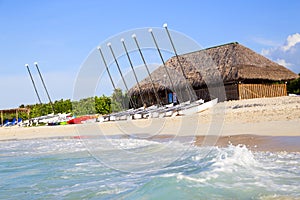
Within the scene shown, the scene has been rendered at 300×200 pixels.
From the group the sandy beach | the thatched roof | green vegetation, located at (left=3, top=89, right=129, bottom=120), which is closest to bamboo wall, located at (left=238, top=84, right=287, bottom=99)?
the thatched roof

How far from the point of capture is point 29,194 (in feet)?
20.6

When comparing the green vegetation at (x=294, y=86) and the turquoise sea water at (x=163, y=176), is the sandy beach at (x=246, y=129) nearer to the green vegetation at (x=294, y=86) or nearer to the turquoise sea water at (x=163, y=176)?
the turquoise sea water at (x=163, y=176)

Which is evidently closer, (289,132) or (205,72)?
(289,132)

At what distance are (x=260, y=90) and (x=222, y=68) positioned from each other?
311cm

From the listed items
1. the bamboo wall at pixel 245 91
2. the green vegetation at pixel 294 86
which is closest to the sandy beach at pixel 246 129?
the bamboo wall at pixel 245 91

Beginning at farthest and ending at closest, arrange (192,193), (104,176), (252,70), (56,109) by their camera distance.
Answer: (56,109) → (252,70) → (104,176) → (192,193)

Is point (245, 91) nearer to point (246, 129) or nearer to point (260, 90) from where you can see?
point (260, 90)

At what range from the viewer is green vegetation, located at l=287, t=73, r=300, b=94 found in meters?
29.5

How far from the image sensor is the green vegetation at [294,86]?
96.9 feet

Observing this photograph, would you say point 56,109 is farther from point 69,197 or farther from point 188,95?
point 69,197

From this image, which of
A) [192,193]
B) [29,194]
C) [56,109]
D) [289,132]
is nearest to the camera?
[192,193]

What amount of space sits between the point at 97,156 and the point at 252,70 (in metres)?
18.8

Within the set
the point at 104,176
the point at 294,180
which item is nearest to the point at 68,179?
the point at 104,176

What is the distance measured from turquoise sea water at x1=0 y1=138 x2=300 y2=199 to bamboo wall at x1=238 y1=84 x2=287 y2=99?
53.9ft
